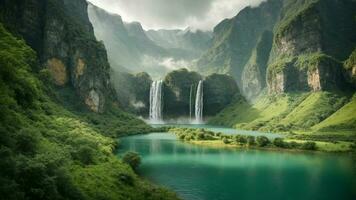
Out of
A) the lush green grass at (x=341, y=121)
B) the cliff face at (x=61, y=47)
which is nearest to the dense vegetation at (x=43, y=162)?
the cliff face at (x=61, y=47)

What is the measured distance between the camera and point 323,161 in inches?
3676

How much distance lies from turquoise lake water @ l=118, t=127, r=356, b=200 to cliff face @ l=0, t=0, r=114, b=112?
8063 cm

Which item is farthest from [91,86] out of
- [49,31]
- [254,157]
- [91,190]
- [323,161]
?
[91,190]

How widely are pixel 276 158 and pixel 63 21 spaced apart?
406ft

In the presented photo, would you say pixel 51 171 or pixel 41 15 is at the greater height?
pixel 41 15

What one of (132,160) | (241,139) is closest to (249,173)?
(132,160)

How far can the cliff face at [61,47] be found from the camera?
539 feet

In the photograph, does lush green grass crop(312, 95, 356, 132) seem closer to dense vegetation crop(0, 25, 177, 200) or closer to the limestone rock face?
dense vegetation crop(0, 25, 177, 200)

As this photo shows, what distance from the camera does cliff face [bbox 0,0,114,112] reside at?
164 metres

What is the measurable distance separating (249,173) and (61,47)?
413ft

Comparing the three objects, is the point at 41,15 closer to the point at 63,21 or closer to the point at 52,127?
the point at 63,21

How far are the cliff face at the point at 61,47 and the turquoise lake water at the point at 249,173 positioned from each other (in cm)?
8063

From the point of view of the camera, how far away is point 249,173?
254 feet

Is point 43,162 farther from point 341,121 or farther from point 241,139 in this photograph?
point 341,121
